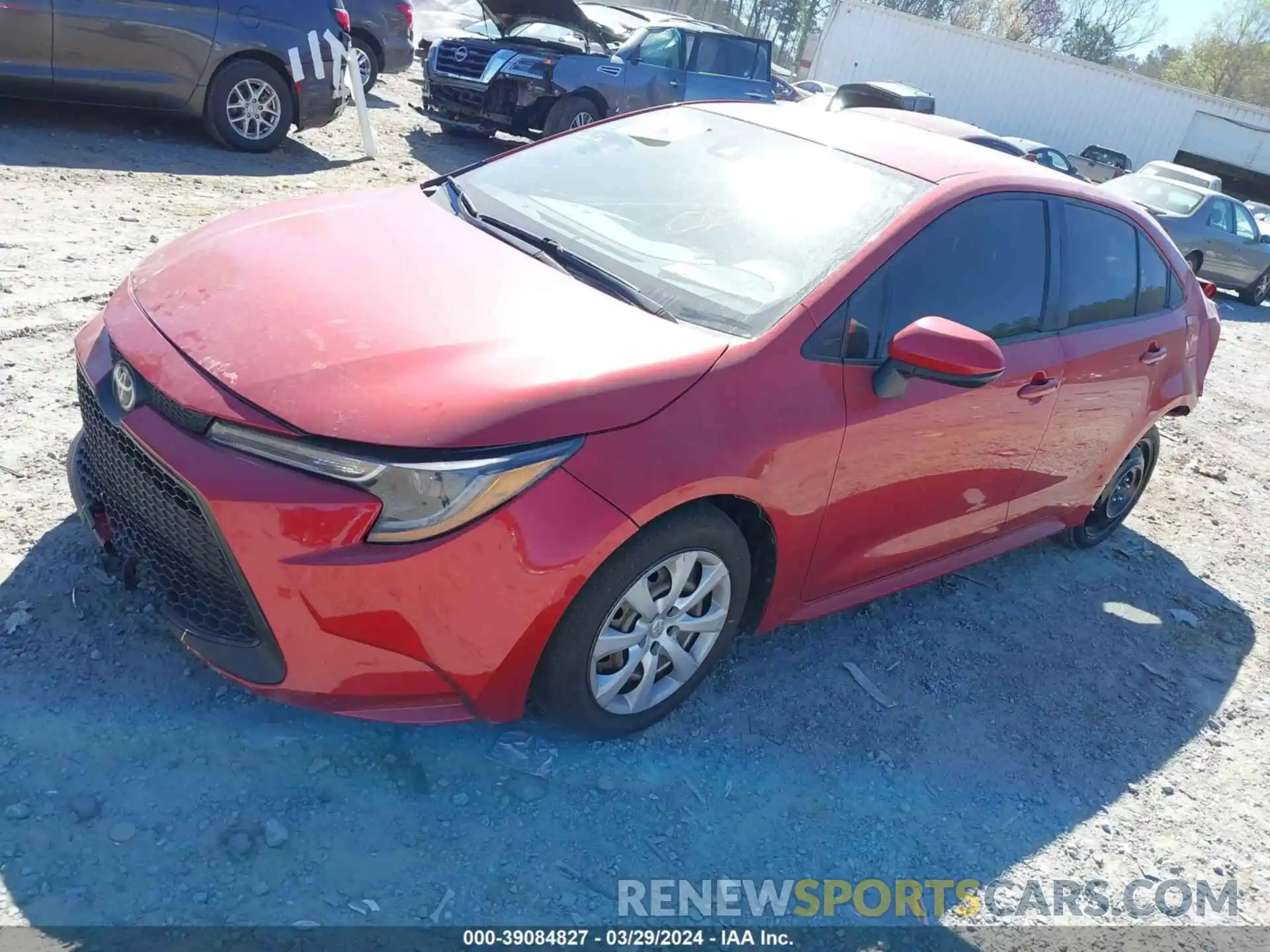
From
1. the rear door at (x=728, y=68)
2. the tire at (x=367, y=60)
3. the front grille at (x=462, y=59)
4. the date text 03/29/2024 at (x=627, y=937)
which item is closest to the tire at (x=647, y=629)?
the date text 03/29/2024 at (x=627, y=937)

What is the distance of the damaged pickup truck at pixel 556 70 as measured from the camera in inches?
416

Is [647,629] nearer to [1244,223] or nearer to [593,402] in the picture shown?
[593,402]

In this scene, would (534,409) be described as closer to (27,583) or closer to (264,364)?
(264,364)

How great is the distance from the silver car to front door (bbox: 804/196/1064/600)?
11659mm

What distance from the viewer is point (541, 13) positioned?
10984 mm

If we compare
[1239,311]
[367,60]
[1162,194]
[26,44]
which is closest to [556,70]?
[367,60]

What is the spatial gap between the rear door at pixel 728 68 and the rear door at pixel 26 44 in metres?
6.63

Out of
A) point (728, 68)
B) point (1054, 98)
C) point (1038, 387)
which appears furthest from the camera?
point (1054, 98)

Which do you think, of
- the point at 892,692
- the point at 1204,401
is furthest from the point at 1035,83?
the point at 892,692

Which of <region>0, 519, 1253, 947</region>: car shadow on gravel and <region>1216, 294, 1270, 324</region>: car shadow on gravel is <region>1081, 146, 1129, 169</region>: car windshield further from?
<region>0, 519, 1253, 947</region>: car shadow on gravel

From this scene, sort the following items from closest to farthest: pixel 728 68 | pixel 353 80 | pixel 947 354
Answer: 1. pixel 947 354
2. pixel 353 80
3. pixel 728 68

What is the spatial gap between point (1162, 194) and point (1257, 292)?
2.59 meters

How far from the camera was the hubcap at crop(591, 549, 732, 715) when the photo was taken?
2676 mm

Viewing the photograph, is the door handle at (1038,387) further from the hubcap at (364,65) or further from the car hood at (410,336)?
the hubcap at (364,65)
